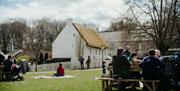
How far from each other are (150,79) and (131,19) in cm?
3693

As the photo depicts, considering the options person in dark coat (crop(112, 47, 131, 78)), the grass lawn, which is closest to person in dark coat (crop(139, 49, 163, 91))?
person in dark coat (crop(112, 47, 131, 78))

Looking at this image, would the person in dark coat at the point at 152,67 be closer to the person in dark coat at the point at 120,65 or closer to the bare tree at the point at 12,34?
the person in dark coat at the point at 120,65

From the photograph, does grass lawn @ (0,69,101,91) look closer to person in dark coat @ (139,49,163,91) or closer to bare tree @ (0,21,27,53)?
person in dark coat @ (139,49,163,91)

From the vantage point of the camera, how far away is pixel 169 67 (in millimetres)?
13242

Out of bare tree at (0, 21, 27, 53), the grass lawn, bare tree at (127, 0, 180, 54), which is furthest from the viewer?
bare tree at (0, 21, 27, 53)

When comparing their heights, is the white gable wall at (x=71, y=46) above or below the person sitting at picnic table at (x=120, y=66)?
above

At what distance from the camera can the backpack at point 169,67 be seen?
43.1 feet

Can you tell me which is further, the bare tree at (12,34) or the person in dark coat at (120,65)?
the bare tree at (12,34)

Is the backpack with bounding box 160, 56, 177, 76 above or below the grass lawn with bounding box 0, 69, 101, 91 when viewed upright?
above

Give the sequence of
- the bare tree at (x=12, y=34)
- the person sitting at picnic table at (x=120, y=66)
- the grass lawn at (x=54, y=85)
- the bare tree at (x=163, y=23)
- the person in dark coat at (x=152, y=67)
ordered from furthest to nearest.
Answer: the bare tree at (x=12, y=34) → the bare tree at (x=163, y=23) → the grass lawn at (x=54, y=85) → the person sitting at picnic table at (x=120, y=66) → the person in dark coat at (x=152, y=67)

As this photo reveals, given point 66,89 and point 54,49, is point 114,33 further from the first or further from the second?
point 66,89

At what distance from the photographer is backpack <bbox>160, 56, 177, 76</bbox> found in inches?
517

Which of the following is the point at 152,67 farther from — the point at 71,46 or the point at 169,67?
the point at 71,46

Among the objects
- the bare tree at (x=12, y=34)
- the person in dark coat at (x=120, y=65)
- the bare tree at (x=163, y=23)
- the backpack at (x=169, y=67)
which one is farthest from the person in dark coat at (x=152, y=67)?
the bare tree at (x=12, y=34)
